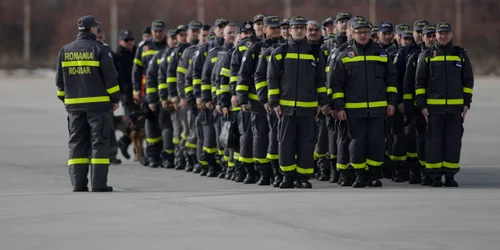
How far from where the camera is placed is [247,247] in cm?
1044

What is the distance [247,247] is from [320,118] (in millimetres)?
7458

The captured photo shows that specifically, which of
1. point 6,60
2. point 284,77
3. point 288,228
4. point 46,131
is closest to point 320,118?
point 284,77

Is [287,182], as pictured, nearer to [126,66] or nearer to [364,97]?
[364,97]

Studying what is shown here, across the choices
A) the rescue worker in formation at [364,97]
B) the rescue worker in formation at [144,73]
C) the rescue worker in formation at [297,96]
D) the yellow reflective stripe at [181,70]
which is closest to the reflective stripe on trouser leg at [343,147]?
the rescue worker in formation at [364,97]

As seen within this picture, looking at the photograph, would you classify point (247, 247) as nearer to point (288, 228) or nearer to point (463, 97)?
point (288, 228)

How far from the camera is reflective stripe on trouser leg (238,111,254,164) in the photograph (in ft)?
55.1

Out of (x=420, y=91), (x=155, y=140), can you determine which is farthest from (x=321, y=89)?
(x=155, y=140)

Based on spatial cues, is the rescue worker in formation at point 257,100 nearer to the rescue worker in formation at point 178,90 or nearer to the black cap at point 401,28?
the black cap at point 401,28

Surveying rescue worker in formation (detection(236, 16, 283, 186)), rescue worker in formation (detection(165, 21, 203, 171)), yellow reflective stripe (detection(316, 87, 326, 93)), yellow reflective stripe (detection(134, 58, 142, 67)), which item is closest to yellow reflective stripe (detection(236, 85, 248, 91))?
rescue worker in formation (detection(236, 16, 283, 186))

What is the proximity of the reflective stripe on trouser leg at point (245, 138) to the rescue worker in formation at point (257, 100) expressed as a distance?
0.05m

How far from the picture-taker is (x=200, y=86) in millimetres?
18547

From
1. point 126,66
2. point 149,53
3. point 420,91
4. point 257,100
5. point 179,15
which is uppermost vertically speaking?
point 179,15

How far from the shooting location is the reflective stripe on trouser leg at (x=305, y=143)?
1572cm

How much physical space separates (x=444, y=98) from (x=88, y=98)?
441 cm
